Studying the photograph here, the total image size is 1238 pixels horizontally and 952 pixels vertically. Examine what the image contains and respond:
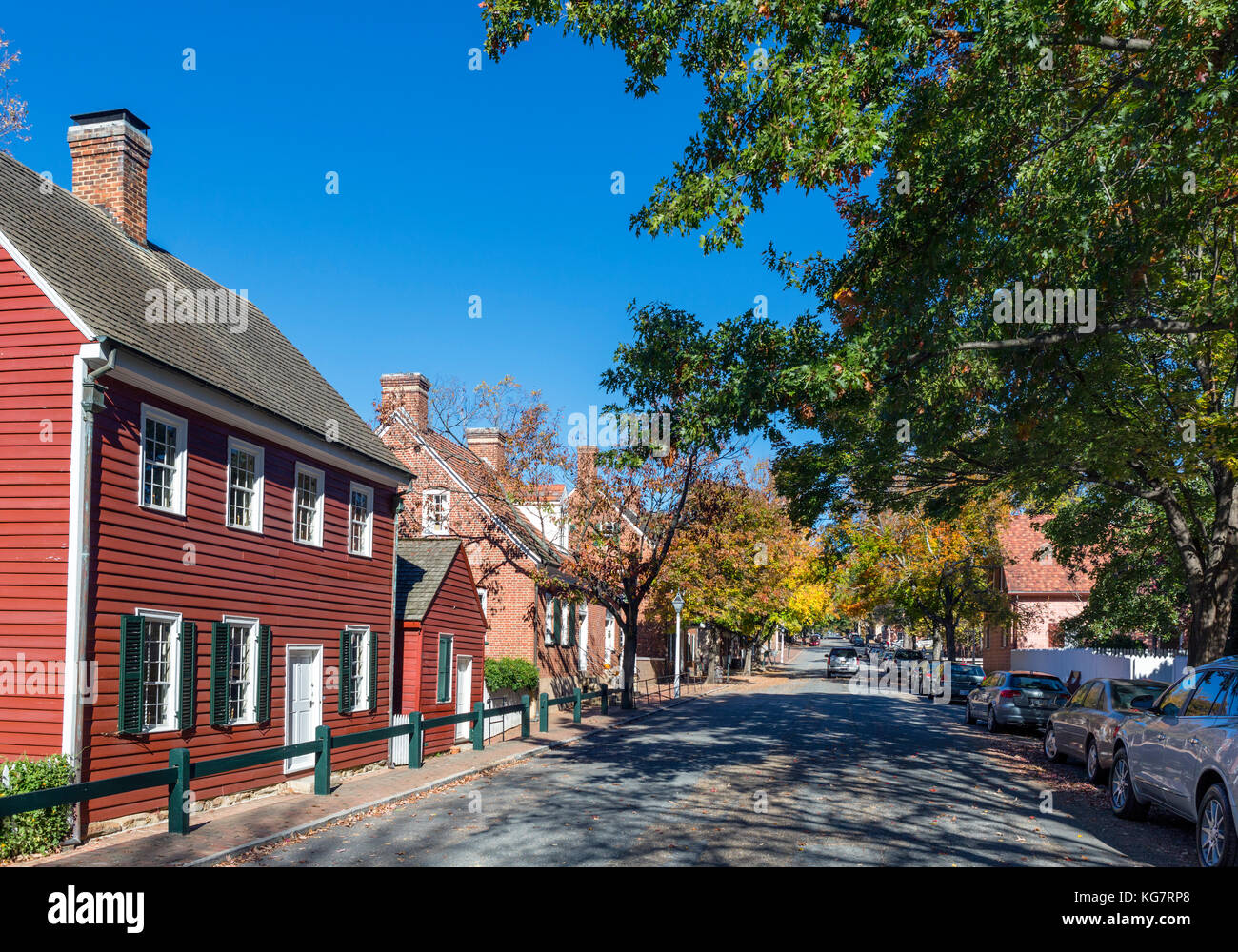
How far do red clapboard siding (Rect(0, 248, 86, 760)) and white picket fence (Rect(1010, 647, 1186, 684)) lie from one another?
75.6ft

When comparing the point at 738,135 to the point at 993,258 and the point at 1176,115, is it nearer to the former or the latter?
the point at 993,258

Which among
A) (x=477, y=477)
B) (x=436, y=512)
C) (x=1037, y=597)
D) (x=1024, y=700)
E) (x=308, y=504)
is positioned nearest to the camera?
(x=308, y=504)

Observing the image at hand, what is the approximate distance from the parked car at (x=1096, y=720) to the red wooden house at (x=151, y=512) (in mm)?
12815

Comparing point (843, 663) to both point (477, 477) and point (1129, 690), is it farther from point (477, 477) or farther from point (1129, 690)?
point (1129, 690)

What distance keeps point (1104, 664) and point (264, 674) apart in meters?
25.8

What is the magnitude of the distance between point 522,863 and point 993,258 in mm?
9262

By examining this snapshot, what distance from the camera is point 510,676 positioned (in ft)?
97.9

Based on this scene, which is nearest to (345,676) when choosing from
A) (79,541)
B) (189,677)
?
(189,677)

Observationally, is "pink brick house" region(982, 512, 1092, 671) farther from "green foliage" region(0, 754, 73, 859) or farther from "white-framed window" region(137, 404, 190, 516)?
"green foliage" region(0, 754, 73, 859)

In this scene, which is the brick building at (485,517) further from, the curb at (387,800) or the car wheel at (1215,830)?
the car wheel at (1215,830)

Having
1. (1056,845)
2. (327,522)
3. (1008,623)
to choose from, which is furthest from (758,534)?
(1056,845)

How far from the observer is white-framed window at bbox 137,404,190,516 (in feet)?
44.7

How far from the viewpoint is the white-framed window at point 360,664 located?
19.7m

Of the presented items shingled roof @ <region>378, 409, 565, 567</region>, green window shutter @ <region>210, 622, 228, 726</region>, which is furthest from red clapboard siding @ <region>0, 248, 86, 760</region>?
shingled roof @ <region>378, 409, 565, 567</region>
